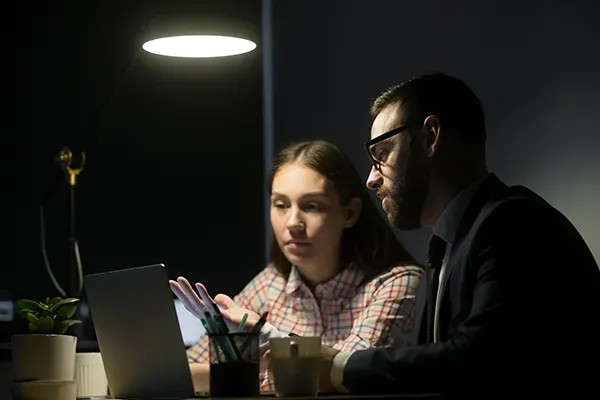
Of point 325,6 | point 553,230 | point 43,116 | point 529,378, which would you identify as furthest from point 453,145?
point 43,116

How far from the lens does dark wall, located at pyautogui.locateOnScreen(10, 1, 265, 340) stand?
12.7 ft

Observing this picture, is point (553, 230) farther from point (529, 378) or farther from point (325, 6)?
point (325, 6)

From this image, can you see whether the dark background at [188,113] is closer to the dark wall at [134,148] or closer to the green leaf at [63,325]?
the dark wall at [134,148]

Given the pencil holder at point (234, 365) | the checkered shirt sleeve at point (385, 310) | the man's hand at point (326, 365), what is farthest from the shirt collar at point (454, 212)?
the checkered shirt sleeve at point (385, 310)

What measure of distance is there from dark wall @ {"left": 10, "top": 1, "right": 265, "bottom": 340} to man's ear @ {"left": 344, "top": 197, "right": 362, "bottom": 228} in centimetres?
129

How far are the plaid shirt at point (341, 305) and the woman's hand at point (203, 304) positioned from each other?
0.75 metres

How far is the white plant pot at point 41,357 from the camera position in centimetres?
184

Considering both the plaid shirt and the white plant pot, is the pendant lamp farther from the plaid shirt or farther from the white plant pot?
the white plant pot

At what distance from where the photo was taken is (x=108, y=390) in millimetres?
2055

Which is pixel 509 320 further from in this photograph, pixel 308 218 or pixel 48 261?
pixel 48 261

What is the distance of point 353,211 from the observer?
282 centimetres

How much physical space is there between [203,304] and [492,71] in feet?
4.94

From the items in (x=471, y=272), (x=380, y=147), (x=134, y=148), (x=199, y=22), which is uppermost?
(x=199, y=22)

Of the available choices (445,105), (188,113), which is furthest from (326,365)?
(188,113)
